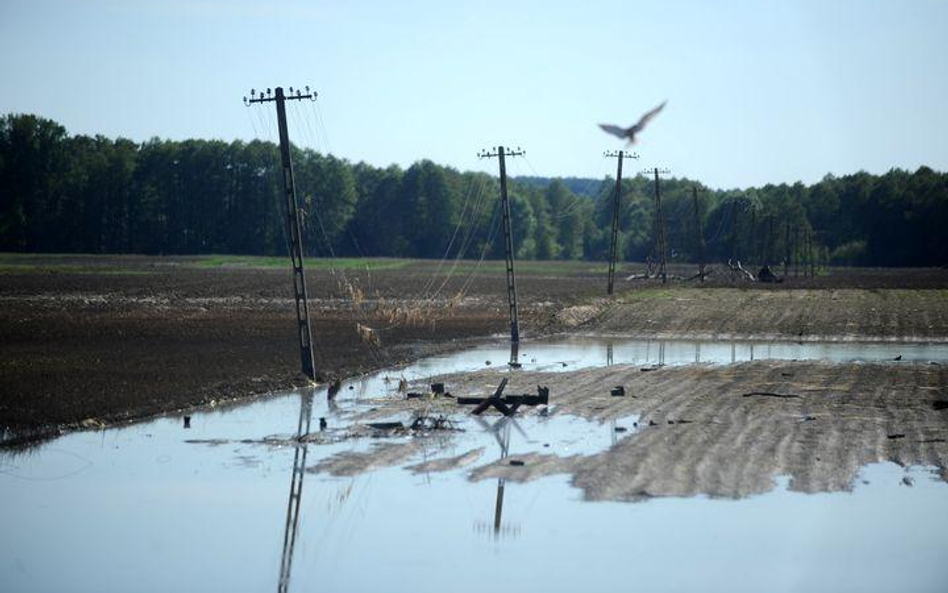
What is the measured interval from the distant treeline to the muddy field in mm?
34087

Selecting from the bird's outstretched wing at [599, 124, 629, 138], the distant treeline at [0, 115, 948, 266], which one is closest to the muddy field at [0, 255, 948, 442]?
the bird's outstretched wing at [599, 124, 629, 138]

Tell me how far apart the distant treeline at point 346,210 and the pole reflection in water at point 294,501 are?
94.2 metres

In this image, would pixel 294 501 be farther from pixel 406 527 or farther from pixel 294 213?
pixel 294 213

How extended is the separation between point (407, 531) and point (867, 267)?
123011 mm

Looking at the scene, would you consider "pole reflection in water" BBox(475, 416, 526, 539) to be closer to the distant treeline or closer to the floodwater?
the floodwater

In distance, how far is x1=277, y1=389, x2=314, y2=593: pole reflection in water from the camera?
637 inches

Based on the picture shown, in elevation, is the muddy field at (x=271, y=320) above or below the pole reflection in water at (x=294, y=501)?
above

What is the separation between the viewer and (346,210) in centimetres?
15300

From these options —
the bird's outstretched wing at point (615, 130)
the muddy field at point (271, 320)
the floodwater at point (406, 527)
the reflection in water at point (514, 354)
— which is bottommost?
the floodwater at point (406, 527)

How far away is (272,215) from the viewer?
484ft

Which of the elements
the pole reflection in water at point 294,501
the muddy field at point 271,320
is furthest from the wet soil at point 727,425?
the muddy field at point 271,320

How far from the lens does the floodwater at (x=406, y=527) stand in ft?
52.3

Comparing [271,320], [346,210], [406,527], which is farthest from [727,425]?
[346,210]

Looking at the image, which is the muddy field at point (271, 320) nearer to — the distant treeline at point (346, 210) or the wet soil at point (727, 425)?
the wet soil at point (727, 425)
